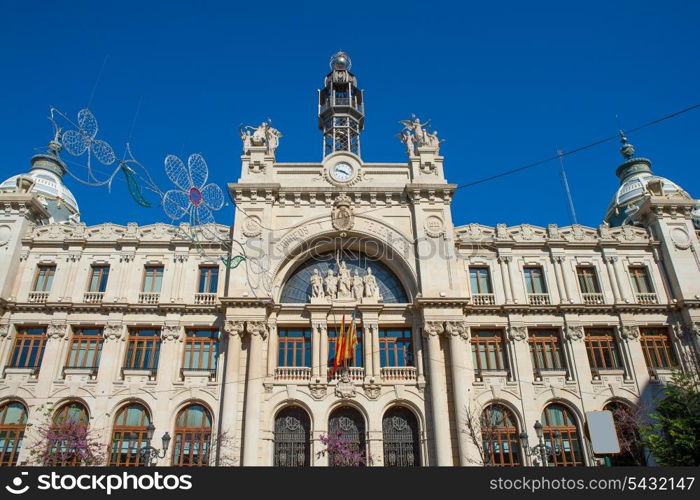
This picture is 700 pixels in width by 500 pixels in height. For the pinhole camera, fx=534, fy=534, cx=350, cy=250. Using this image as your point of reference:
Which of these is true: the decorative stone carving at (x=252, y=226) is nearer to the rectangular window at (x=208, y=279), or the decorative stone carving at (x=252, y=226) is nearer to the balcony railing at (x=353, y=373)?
the rectangular window at (x=208, y=279)

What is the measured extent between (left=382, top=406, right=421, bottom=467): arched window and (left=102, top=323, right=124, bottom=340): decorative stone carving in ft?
57.4

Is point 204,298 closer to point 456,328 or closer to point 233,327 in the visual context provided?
point 233,327

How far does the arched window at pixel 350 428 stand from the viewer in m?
31.2

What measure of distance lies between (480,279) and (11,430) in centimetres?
3086

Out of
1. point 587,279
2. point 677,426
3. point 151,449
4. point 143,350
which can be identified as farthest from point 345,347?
point 677,426

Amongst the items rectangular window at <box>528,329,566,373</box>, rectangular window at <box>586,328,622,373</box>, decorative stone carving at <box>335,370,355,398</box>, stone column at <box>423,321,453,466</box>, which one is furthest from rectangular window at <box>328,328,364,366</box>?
rectangular window at <box>586,328,622,373</box>

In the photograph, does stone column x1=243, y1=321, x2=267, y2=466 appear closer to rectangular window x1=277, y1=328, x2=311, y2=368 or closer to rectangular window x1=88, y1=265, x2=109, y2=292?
rectangular window x1=277, y1=328, x2=311, y2=368

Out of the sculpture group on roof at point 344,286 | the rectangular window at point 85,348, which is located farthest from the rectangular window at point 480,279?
the rectangular window at point 85,348

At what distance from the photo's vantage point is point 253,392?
3141 cm

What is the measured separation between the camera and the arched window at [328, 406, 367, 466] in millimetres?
31219

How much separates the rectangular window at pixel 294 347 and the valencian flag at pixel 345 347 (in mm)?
2032

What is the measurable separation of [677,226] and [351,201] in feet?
77.0

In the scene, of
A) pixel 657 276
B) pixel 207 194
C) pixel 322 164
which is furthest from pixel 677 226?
pixel 207 194

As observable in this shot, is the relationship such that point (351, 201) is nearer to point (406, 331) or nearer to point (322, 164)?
point (322, 164)
